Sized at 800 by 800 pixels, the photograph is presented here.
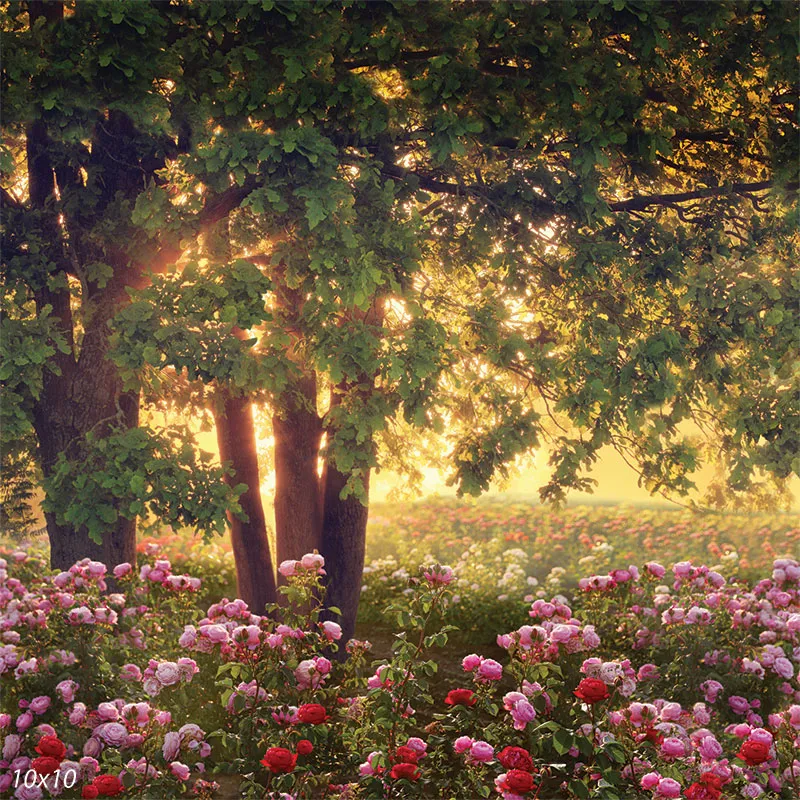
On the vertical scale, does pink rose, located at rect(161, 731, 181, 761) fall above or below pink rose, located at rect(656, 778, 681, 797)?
above

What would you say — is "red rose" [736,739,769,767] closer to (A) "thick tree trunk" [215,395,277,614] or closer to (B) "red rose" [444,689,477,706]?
(B) "red rose" [444,689,477,706]

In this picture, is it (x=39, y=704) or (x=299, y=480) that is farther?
(x=299, y=480)

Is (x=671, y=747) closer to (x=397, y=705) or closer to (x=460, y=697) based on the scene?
(x=460, y=697)

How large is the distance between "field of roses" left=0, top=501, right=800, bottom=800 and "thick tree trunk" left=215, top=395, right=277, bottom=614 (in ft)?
2.73

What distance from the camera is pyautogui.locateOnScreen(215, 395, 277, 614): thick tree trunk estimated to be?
32.4 feet

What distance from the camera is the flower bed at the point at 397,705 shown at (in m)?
5.06

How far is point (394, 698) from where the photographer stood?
18.6 ft

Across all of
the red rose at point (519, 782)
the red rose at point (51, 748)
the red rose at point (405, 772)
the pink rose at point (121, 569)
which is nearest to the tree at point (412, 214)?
the pink rose at point (121, 569)

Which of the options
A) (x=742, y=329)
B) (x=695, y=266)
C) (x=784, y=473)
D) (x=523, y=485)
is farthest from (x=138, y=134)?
(x=523, y=485)

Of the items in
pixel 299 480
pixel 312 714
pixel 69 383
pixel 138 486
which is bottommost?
pixel 312 714

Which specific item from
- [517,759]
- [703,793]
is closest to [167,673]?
[517,759]

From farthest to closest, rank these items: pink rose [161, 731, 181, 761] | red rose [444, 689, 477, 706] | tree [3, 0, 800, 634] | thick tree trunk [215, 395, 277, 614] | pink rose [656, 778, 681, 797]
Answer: thick tree trunk [215, 395, 277, 614], tree [3, 0, 800, 634], red rose [444, 689, 477, 706], pink rose [161, 731, 181, 761], pink rose [656, 778, 681, 797]

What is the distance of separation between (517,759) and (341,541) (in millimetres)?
5178

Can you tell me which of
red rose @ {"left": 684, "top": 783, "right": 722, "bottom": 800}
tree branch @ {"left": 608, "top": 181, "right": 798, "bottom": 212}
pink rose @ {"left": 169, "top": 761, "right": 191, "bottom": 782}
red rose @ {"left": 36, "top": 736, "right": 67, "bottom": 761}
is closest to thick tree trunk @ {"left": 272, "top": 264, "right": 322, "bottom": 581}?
tree branch @ {"left": 608, "top": 181, "right": 798, "bottom": 212}
